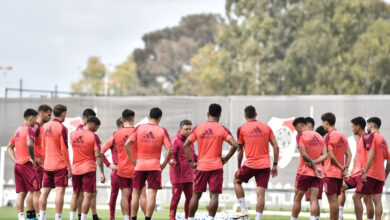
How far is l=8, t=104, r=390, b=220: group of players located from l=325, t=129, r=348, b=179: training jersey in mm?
18

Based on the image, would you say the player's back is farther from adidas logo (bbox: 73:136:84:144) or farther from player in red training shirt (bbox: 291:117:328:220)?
player in red training shirt (bbox: 291:117:328:220)

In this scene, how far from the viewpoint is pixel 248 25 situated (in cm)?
6134

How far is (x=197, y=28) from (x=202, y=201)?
76970 millimetres

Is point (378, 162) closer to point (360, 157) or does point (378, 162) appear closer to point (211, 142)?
point (360, 157)

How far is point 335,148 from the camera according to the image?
12359 millimetres

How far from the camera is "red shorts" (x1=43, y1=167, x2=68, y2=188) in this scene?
12.4 m

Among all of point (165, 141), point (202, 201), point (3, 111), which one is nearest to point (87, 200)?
point (165, 141)

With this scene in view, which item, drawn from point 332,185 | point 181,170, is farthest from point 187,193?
point 332,185

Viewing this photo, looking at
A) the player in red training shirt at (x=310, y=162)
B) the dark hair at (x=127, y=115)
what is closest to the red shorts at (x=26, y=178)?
the dark hair at (x=127, y=115)

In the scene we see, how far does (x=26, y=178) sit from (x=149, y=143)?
2.69 metres

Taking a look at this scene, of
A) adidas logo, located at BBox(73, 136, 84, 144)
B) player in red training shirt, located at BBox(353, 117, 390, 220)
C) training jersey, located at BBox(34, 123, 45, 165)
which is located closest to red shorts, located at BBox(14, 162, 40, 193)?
training jersey, located at BBox(34, 123, 45, 165)

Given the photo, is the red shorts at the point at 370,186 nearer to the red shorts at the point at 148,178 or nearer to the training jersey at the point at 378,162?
the training jersey at the point at 378,162

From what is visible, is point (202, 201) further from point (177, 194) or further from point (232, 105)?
point (177, 194)

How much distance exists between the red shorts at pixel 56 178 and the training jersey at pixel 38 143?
629mm
